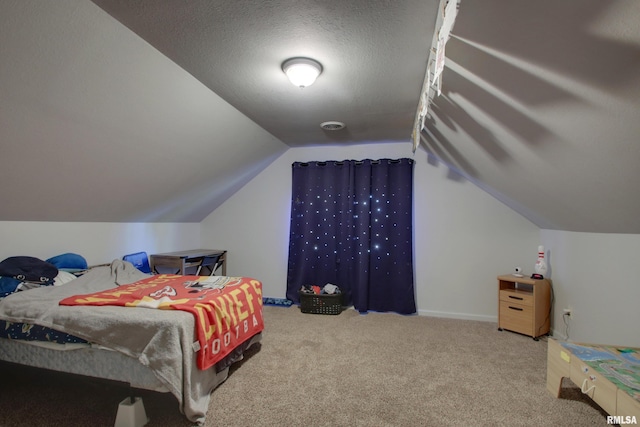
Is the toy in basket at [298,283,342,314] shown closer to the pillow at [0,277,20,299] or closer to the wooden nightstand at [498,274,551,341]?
the wooden nightstand at [498,274,551,341]

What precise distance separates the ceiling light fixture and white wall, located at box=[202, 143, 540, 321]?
2225mm

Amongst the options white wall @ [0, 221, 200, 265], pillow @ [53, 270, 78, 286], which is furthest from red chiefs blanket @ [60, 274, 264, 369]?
white wall @ [0, 221, 200, 265]

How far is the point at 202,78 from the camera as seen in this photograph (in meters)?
2.26

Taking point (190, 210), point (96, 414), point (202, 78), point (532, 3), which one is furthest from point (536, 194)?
point (190, 210)

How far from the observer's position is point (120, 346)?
1813 mm

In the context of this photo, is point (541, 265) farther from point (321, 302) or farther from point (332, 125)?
point (332, 125)

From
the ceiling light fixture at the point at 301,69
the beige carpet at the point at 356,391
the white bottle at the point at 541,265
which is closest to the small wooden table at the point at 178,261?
the beige carpet at the point at 356,391

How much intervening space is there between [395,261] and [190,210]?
274 cm

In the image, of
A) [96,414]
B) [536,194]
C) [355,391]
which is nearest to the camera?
[96,414]

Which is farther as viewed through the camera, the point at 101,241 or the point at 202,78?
the point at 101,241

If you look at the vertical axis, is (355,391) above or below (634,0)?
below

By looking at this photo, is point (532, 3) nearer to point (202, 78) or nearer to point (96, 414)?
point (202, 78)

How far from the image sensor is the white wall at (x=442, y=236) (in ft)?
12.2

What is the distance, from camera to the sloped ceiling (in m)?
1.21
